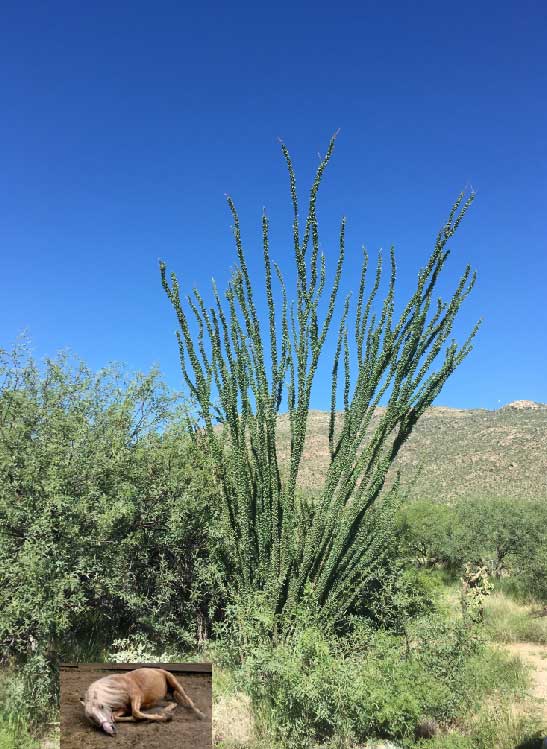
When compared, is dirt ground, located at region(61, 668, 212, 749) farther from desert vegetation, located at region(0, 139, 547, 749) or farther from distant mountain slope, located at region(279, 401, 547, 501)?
distant mountain slope, located at region(279, 401, 547, 501)

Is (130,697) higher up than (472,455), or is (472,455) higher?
(472,455)

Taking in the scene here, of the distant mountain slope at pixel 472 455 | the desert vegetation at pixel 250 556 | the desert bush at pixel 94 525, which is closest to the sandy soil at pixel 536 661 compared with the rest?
the desert vegetation at pixel 250 556

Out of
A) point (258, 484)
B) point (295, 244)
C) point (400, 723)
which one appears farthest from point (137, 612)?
point (295, 244)

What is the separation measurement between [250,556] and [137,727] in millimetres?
4537

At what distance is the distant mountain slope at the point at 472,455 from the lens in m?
34.7

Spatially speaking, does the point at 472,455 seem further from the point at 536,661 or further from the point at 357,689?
the point at 357,689

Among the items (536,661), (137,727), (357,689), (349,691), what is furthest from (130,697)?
(536,661)

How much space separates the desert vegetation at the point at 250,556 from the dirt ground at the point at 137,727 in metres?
1.40

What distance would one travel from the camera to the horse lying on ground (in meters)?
4.39

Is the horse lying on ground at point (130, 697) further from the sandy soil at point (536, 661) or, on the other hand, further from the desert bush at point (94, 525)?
the sandy soil at point (536, 661)

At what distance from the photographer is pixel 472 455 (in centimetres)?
4219

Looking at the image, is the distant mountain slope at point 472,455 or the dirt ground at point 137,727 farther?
the distant mountain slope at point 472,455

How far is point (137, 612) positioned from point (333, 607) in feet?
10.4

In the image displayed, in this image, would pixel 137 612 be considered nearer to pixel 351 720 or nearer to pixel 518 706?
pixel 351 720
